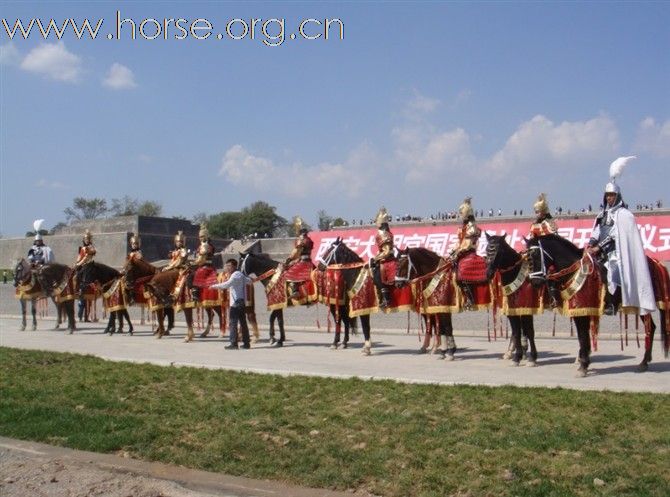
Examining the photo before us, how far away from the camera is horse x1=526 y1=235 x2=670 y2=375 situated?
1122 centimetres

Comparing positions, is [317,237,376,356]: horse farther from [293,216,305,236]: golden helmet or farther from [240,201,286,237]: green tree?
[240,201,286,237]: green tree

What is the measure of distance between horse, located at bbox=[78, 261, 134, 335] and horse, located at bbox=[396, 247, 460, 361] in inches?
366

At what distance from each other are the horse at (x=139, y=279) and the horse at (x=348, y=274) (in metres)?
5.49

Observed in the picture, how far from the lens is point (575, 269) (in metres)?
11.2

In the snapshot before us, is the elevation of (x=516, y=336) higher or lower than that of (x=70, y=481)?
higher

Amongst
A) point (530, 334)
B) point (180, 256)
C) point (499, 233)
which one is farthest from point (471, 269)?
point (499, 233)

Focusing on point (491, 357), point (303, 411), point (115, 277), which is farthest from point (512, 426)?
point (115, 277)

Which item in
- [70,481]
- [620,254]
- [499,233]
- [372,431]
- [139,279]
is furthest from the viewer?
[499,233]

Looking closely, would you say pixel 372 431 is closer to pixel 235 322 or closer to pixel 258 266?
pixel 235 322

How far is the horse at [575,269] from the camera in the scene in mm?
11219

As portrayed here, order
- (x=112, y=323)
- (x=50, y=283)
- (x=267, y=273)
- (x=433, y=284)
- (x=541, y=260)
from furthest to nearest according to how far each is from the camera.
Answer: (x=50, y=283)
(x=112, y=323)
(x=267, y=273)
(x=433, y=284)
(x=541, y=260)

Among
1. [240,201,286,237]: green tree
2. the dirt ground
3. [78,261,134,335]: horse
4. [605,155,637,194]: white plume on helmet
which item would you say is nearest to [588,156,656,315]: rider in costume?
[605,155,637,194]: white plume on helmet

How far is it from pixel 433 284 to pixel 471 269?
2.47 feet

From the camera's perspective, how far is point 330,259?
1512 centimetres
